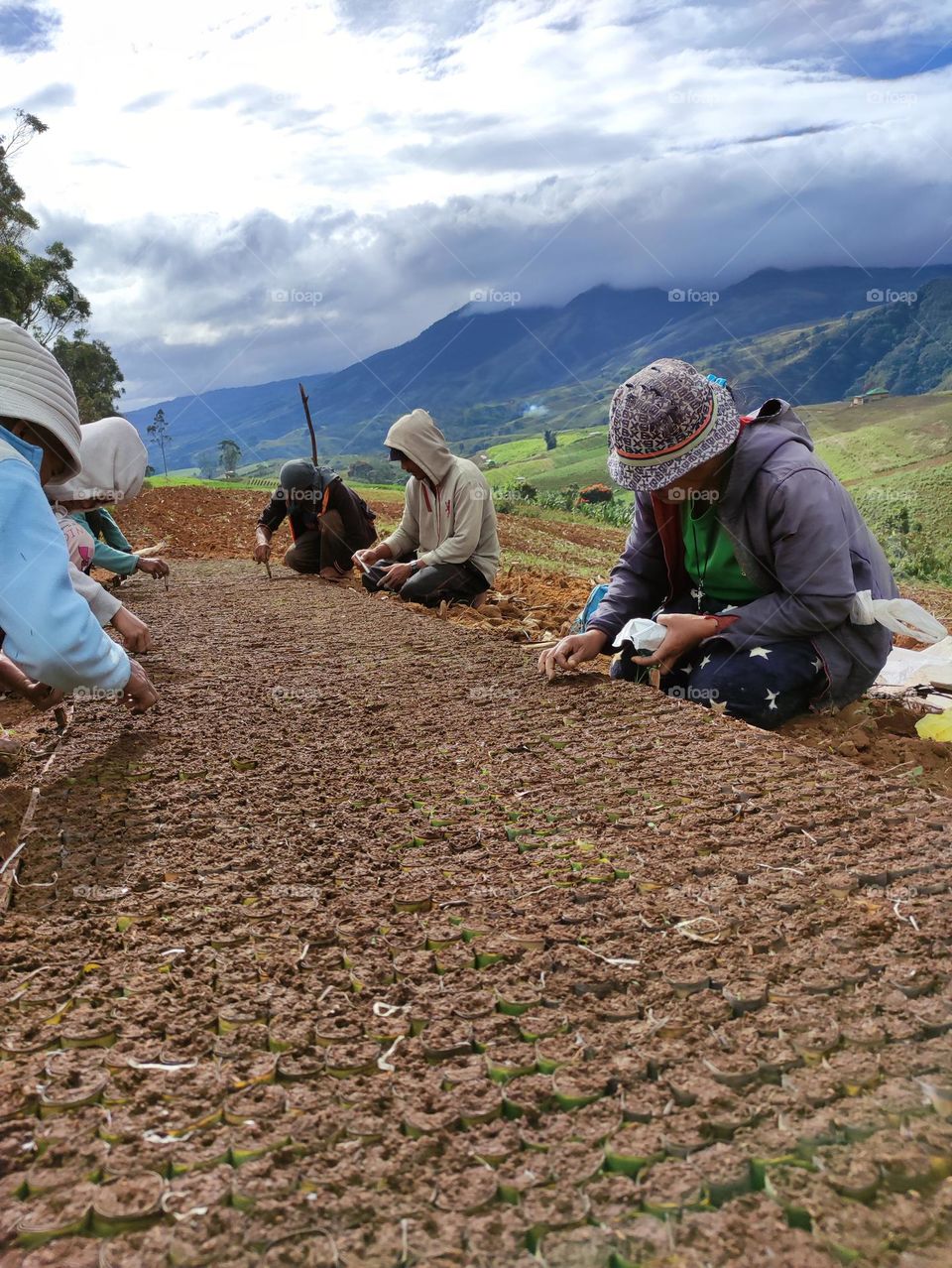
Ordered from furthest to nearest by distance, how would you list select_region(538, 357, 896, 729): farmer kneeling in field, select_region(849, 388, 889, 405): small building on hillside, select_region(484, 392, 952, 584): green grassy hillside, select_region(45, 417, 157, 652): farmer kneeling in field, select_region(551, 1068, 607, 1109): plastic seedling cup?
select_region(849, 388, 889, 405): small building on hillside, select_region(484, 392, 952, 584): green grassy hillside, select_region(45, 417, 157, 652): farmer kneeling in field, select_region(538, 357, 896, 729): farmer kneeling in field, select_region(551, 1068, 607, 1109): plastic seedling cup

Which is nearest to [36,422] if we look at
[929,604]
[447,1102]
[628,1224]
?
[447,1102]

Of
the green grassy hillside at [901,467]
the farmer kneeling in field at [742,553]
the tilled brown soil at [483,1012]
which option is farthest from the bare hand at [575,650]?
the green grassy hillside at [901,467]

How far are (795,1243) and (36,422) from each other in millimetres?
2433

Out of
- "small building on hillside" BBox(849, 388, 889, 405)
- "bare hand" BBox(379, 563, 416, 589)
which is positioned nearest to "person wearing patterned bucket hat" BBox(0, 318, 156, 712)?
"bare hand" BBox(379, 563, 416, 589)

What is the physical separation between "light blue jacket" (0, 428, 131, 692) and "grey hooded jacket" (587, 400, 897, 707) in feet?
6.60

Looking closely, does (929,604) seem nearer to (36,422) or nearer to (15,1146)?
(36,422)

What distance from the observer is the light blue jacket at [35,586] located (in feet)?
7.41

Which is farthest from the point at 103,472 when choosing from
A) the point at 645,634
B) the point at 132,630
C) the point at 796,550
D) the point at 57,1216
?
the point at 57,1216

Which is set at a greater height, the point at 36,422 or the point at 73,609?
the point at 36,422

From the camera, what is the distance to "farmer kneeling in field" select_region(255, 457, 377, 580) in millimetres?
7492

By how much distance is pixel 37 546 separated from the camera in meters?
2.28

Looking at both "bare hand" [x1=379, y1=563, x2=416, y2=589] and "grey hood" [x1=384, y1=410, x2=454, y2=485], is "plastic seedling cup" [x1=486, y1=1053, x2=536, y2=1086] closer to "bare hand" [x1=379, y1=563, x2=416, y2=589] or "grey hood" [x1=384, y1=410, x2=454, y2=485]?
"grey hood" [x1=384, y1=410, x2=454, y2=485]

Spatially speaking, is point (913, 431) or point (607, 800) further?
point (913, 431)

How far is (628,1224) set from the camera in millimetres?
1101
